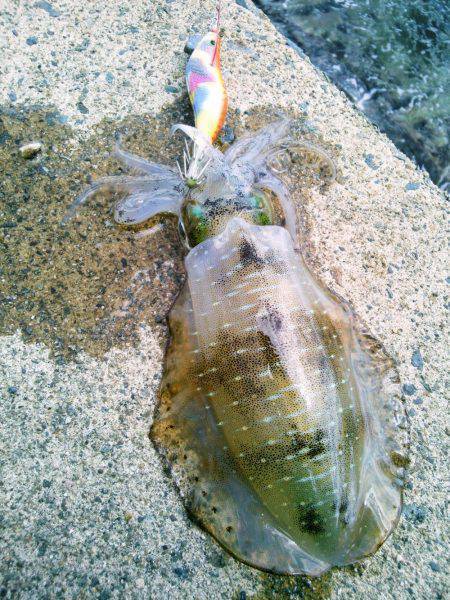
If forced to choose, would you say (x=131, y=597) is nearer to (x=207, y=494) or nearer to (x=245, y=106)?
(x=207, y=494)

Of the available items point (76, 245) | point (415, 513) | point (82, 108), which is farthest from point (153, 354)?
point (82, 108)

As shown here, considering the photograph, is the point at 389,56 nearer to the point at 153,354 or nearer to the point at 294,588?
the point at 153,354

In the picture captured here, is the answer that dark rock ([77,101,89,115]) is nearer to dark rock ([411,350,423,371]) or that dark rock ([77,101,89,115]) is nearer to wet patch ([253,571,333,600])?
dark rock ([411,350,423,371])

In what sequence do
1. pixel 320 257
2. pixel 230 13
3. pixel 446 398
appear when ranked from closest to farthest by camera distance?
1. pixel 446 398
2. pixel 320 257
3. pixel 230 13

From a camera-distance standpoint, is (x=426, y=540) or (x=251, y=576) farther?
(x=426, y=540)

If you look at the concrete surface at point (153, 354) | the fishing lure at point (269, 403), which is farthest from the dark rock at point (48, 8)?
the fishing lure at point (269, 403)

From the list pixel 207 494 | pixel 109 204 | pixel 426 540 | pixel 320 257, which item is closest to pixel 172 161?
pixel 109 204

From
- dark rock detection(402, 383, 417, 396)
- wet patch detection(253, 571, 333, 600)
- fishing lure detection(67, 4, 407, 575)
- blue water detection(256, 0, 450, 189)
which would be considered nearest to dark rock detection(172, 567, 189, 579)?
fishing lure detection(67, 4, 407, 575)
